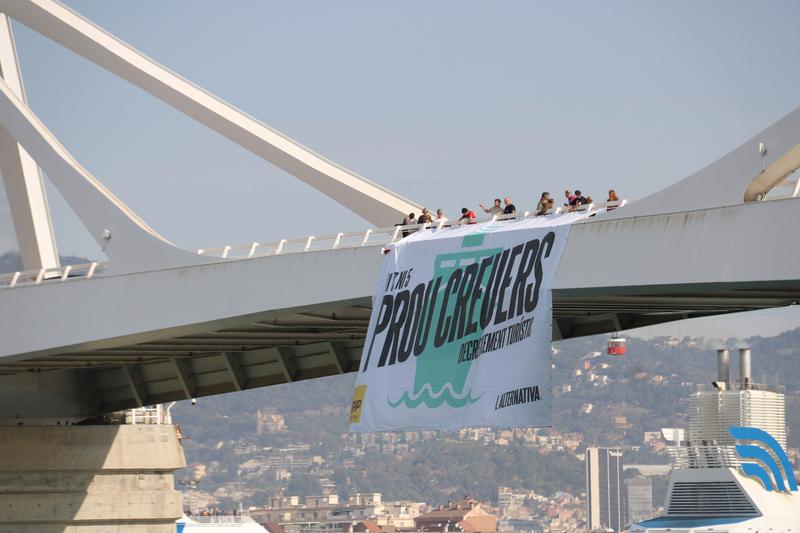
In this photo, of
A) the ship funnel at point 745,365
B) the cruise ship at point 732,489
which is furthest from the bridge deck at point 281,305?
the ship funnel at point 745,365

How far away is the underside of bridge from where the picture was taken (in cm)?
2919

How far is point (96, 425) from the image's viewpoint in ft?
144

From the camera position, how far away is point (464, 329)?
98.2 feet

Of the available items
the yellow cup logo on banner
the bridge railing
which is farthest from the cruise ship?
the yellow cup logo on banner

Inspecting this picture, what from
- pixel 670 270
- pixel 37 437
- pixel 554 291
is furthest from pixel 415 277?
Answer: pixel 37 437

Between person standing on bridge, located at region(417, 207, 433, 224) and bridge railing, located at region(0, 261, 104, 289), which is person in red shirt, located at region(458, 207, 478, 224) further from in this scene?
bridge railing, located at region(0, 261, 104, 289)

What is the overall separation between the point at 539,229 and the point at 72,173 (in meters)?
11.4

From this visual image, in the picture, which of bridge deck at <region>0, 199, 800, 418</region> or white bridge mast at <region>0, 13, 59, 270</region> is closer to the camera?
bridge deck at <region>0, 199, 800, 418</region>

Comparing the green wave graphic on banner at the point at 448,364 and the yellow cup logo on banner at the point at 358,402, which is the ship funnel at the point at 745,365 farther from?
the green wave graphic on banner at the point at 448,364

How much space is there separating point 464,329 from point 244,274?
16.0 feet

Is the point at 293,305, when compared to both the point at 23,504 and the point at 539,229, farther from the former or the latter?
the point at 23,504

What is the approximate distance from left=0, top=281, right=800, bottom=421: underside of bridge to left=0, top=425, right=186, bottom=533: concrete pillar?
2.64ft

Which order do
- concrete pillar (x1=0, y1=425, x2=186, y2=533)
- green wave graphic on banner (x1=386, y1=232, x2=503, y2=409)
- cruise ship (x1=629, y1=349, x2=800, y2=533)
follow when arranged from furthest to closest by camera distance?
cruise ship (x1=629, y1=349, x2=800, y2=533) → concrete pillar (x1=0, y1=425, x2=186, y2=533) → green wave graphic on banner (x1=386, y1=232, x2=503, y2=409)

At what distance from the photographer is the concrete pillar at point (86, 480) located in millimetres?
42906
